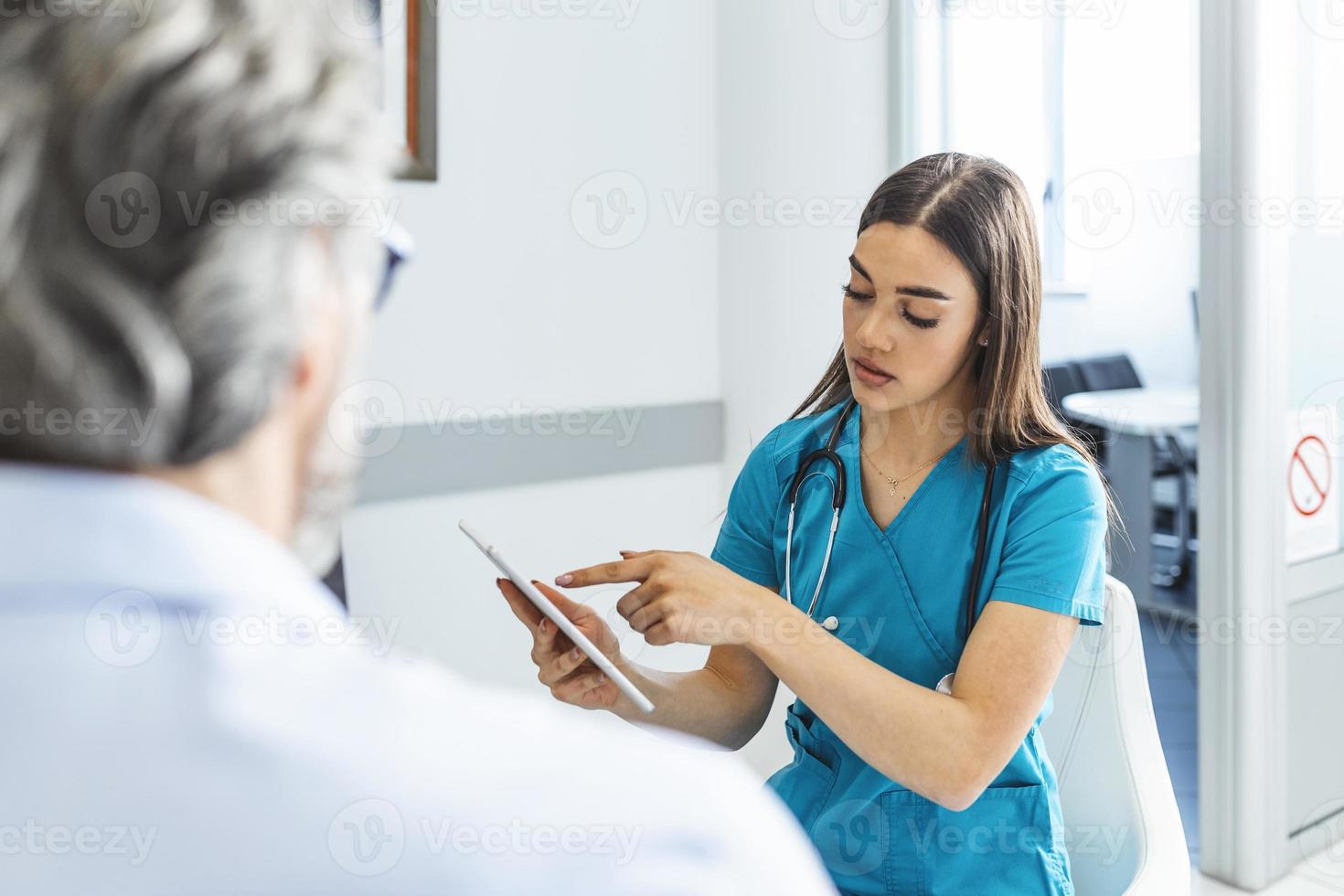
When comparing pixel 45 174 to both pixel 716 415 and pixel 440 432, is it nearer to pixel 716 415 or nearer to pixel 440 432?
pixel 440 432

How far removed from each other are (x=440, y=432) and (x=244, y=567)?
177cm

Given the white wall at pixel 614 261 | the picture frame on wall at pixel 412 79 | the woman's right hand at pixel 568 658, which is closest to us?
the woman's right hand at pixel 568 658

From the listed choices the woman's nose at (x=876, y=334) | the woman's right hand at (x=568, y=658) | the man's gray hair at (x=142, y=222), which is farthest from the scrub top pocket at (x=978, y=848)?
the man's gray hair at (x=142, y=222)

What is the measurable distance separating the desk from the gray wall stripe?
1.76 m

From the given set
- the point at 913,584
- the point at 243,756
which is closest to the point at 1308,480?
the point at 913,584

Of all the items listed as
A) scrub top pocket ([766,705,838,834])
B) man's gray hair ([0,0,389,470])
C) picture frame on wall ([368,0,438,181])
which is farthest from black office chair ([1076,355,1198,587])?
man's gray hair ([0,0,389,470])

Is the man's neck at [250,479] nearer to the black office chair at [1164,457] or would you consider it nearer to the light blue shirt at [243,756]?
the light blue shirt at [243,756]

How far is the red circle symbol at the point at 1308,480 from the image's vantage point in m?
2.02

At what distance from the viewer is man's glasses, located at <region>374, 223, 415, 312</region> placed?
44cm

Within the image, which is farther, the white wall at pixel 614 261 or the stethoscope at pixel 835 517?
the white wall at pixel 614 261

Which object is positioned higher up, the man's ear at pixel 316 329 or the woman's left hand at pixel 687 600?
the man's ear at pixel 316 329

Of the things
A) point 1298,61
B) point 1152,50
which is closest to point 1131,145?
point 1152,50

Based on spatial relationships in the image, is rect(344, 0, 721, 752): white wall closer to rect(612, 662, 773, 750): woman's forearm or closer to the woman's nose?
rect(612, 662, 773, 750): woman's forearm

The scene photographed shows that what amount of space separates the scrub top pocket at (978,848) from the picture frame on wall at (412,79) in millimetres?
1440
